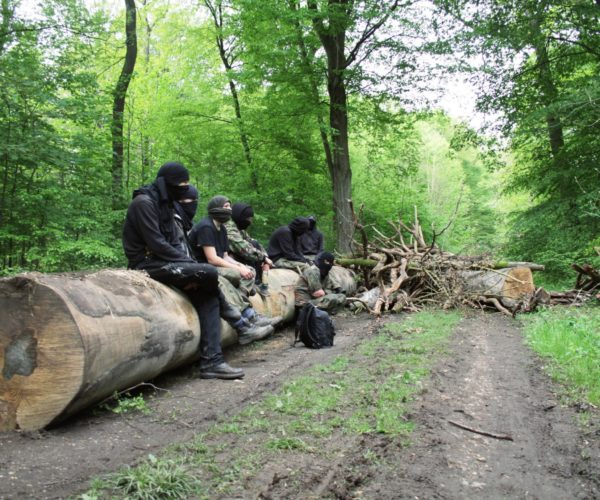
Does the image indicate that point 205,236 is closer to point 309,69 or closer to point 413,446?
point 413,446

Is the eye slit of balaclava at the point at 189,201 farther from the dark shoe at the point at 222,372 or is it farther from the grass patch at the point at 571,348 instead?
the grass patch at the point at 571,348

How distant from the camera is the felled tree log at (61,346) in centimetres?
306

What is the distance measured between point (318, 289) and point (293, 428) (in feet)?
16.6

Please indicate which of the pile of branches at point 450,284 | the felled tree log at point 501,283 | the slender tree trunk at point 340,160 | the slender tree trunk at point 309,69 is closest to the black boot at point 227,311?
the pile of branches at point 450,284

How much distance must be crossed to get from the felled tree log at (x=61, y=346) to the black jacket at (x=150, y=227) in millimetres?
710

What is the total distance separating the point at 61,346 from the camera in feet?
10.2

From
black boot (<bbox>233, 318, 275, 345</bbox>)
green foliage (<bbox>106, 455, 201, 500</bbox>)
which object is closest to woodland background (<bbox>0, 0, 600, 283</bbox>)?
black boot (<bbox>233, 318, 275, 345</bbox>)

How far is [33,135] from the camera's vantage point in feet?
27.5

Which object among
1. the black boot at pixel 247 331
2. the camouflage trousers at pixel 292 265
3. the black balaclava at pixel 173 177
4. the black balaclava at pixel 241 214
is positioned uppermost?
the black balaclava at pixel 173 177

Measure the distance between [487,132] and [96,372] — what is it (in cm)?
1439

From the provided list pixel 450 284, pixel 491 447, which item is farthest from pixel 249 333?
pixel 450 284

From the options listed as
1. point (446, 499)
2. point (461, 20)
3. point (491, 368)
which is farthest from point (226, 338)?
point (461, 20)

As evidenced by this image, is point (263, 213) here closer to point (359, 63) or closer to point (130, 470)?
point (359, 63)

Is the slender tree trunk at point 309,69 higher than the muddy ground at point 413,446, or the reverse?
the slender tree trunk at point 309,69
